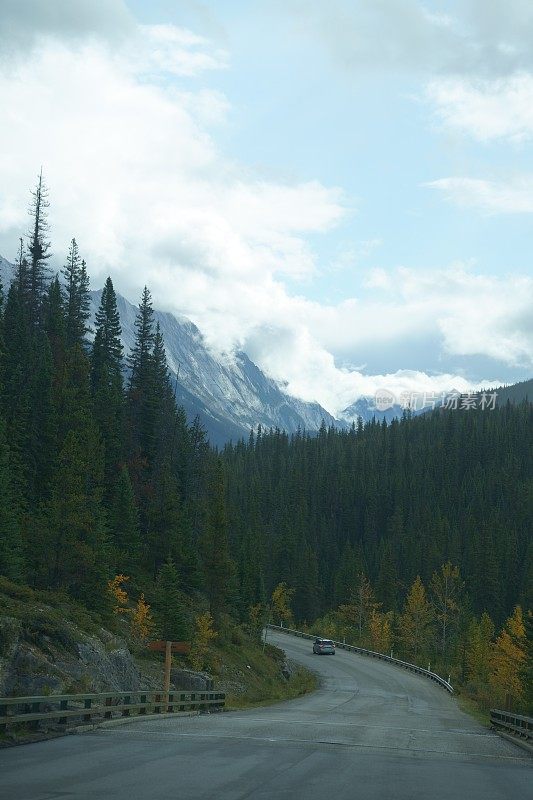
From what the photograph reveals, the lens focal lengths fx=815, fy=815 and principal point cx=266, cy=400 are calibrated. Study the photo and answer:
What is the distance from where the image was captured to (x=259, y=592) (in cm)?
9375

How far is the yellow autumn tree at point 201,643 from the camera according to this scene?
49031mm

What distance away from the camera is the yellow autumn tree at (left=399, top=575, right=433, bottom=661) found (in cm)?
8966

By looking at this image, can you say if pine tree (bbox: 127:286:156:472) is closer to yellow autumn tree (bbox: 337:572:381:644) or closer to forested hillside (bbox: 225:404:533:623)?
forested hillside (bbox: 225:404:533:623)

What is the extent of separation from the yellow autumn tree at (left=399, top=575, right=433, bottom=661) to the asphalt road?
2606 inches

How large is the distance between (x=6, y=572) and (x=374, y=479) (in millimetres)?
162558

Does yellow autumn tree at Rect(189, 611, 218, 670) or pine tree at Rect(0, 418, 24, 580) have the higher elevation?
pine tree at Rect(0, 418, 24, 580)

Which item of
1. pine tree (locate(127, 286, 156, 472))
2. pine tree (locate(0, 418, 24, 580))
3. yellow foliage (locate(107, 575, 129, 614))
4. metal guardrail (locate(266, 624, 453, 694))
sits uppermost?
pine tree (locate(127, 286, 156, 472))

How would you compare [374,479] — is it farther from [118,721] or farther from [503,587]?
[118,721]

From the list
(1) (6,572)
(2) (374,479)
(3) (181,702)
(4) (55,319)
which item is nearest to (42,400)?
(4) (55,319)

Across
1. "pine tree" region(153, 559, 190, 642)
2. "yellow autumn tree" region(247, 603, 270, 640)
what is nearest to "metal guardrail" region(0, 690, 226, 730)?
"pine tree" region(153, 559, 190, 642)

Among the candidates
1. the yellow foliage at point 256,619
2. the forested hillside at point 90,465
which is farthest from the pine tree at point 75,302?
the yellow foliage at point 256,619

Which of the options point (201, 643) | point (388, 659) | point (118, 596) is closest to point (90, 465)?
point (118, 596)

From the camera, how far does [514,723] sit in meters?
25.9

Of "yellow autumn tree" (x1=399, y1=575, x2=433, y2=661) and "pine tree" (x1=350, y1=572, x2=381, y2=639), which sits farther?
"pine tree" (x1=350, y1=572, x2=381, y2=639)
